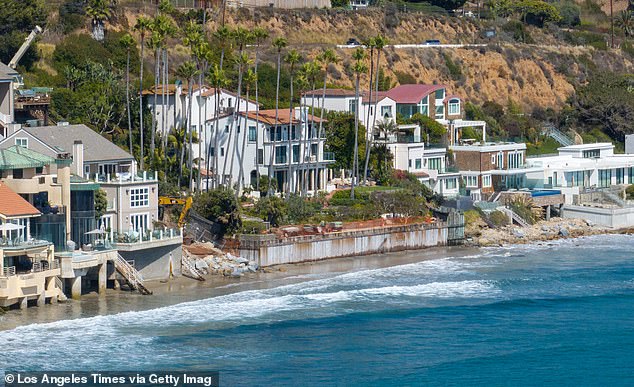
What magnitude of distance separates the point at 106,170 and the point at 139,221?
3533 mm

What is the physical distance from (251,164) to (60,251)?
26.2 m

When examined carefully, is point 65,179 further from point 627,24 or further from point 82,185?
point 627,24

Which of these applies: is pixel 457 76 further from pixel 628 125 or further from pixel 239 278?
pixel 239 278

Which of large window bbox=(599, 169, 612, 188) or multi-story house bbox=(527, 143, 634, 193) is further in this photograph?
large window bbox=(599, 169, 612, 188)

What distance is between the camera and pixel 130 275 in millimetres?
66500

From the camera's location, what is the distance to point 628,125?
128250 millimetres

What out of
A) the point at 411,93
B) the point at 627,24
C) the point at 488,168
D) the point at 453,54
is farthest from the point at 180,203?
the point at 627,24

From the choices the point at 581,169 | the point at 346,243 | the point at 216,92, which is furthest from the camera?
the point at 581,169

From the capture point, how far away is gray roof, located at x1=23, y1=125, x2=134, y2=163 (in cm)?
7188

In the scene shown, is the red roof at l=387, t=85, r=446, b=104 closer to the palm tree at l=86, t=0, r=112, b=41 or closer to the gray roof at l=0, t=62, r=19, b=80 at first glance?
the palm tree at l=86, t=0, r=112, b=41

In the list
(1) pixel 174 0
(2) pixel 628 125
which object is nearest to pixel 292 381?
(1) pixel 174 0

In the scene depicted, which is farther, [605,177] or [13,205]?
[605,177]

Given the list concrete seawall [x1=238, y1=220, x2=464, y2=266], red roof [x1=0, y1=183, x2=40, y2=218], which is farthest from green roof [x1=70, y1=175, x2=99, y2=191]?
concrete seawall [x1=238, y1=220, x2=464, y2=266]

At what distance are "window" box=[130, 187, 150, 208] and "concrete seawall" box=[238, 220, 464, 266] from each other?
233 inches
